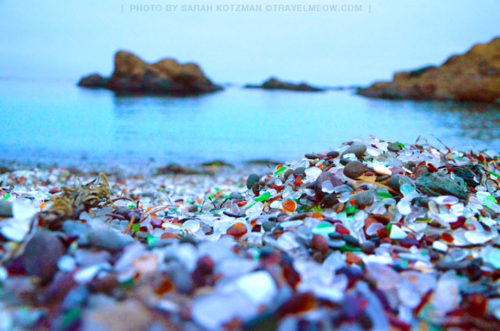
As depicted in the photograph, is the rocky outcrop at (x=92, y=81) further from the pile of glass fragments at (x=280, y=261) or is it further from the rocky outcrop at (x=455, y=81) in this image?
the pile of glass fragments at (x=280, y=261)

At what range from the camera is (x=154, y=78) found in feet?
22.5

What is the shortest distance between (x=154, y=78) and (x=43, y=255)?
638 centimetres

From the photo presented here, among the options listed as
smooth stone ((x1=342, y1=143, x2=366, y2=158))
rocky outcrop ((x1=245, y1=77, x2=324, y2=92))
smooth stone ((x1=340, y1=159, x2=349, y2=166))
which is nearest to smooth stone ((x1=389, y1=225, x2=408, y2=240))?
smooth stone ((x1=340, y1=159, x2=349, y2=166))

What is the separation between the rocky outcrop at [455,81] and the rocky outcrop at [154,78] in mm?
2815

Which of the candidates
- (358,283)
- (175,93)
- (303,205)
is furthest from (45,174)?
(358,283)

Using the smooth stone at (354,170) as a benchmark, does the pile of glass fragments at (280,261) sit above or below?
below

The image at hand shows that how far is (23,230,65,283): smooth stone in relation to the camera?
83 centimetres

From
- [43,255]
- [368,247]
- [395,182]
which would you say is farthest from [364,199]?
[43,255]

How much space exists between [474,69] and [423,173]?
556 centimetres

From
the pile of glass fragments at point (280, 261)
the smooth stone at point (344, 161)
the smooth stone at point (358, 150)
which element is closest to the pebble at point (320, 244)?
the pile of glass fragments at point (280, 261)

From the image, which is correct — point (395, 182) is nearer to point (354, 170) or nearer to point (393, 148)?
point (354, 170)

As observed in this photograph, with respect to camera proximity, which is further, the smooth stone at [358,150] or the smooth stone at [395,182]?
the smooth stone at [358,150]

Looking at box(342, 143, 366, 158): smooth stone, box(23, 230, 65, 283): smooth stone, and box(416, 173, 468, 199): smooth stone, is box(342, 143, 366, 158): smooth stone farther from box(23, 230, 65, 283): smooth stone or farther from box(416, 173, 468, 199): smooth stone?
box(23, 230, 65, 283): smooth stone

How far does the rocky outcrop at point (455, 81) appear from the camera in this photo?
621 cm
